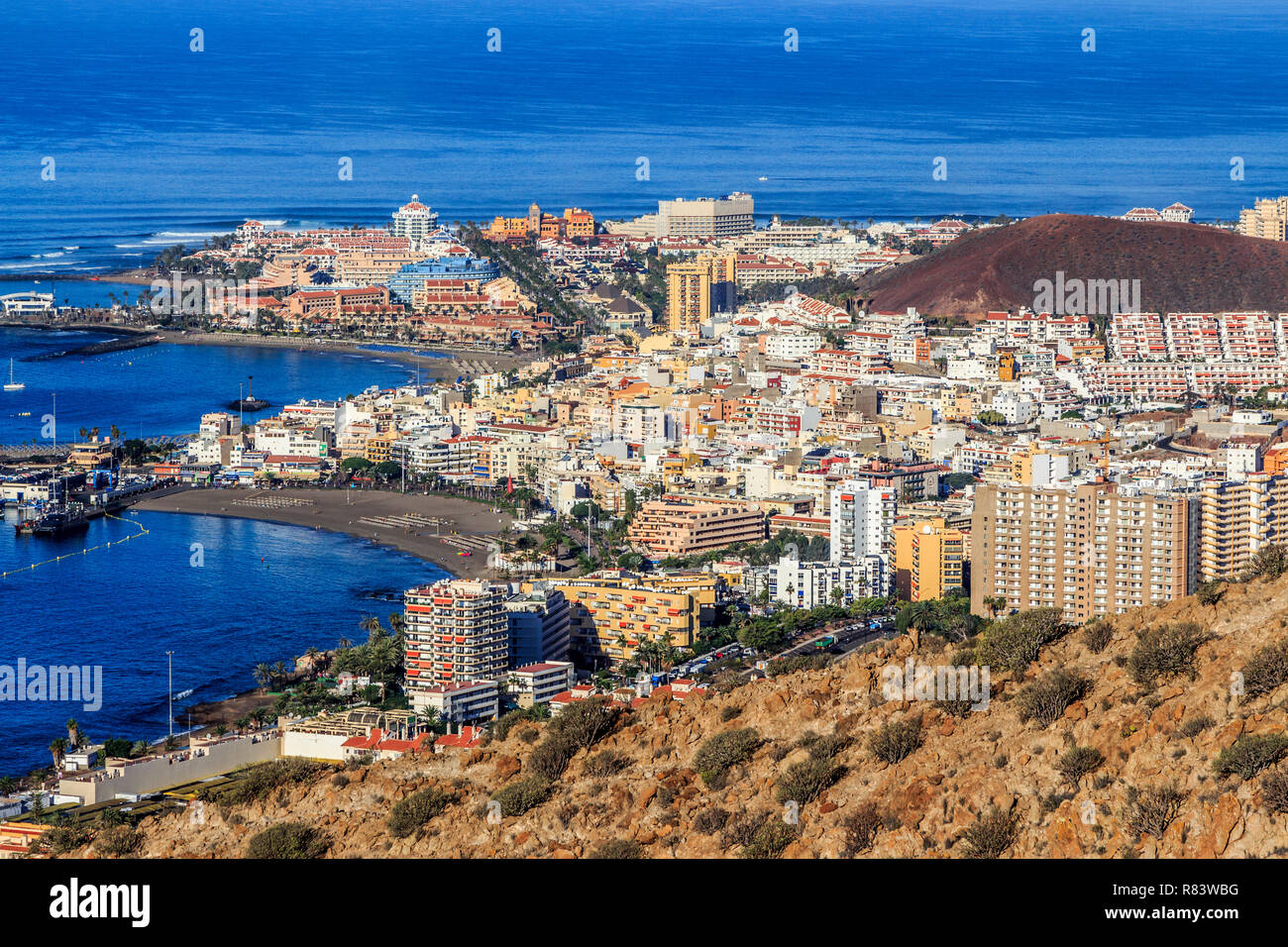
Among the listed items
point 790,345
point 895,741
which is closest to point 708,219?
point 790,345

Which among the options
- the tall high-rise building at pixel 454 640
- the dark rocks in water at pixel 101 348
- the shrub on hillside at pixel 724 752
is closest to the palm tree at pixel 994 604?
the tall high-rise building at pixel 454 640

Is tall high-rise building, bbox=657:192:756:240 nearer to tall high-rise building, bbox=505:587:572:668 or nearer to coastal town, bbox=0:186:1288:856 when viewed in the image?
coastal town, bbox=0:186:1288:856

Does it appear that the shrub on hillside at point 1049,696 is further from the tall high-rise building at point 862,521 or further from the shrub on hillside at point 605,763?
the tall high-rise building at point 862,521

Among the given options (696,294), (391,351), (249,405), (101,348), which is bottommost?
(249,405)

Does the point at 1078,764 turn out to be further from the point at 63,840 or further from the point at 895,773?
the point at 63,840

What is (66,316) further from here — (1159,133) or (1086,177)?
(1159,133)

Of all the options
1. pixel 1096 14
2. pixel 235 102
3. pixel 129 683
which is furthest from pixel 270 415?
pixel 1096 14
